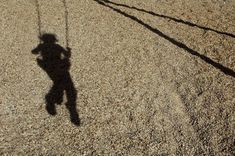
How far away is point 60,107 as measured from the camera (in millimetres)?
8188

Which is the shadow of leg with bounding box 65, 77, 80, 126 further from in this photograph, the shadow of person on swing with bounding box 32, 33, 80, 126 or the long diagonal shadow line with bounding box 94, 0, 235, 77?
the long diagonal shadow line with bounding box 94, 0, 235, 77

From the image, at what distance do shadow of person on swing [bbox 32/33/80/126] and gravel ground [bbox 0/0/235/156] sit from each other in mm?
120

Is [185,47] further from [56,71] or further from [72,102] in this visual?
[72,102]

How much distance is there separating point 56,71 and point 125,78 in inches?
57.8

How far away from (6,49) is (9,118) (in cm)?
285

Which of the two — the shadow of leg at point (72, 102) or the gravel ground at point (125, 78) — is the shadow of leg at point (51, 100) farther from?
the shadow of leg at point (72, 102)

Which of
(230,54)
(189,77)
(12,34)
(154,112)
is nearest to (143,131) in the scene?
(154,112)

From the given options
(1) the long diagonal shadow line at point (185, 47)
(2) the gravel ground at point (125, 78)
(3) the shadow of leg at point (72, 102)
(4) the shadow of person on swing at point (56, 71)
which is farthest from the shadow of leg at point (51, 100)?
(1) the long diagonal shadow line at point (185, 47)

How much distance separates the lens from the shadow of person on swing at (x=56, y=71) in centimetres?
829

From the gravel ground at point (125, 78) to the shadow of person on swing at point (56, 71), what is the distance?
12 centimetres

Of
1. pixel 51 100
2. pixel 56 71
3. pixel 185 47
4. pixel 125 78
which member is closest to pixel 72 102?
pixel 51 100

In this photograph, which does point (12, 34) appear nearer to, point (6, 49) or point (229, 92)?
point (6, 49)

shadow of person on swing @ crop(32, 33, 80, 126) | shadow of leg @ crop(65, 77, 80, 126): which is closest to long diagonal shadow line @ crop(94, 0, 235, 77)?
shadow of person on swing @ crop(32, 33, 80, 126)

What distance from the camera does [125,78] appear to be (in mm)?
9305
